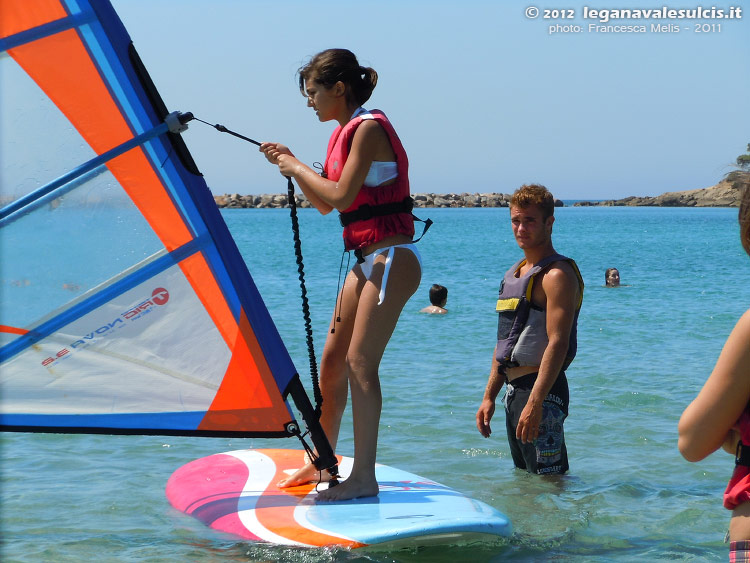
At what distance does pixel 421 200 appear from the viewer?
125 m

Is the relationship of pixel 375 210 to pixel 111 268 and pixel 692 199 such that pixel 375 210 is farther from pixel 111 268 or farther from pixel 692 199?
pixel 692 199

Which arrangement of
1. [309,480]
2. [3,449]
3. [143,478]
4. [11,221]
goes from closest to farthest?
1. [11,221]
2. [309,480]
3. [143,478]
4. [3,449]

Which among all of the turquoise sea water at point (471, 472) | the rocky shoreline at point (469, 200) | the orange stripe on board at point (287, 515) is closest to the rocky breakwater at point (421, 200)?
the rocky shoreline at point (469, 200)

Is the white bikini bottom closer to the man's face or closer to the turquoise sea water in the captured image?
the man's face

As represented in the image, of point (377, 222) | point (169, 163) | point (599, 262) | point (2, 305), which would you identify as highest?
point (169, 163)

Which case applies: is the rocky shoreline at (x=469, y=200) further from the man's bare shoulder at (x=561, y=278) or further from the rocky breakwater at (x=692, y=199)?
the man's bare shoulder at (x=561, y=278)

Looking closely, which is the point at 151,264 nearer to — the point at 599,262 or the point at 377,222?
the point at 377,222

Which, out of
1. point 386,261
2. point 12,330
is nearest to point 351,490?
point 386,261

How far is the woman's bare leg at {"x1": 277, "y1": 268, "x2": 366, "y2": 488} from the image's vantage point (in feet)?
14.4

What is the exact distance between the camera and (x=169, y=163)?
4109mm

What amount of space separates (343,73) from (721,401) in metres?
2.73

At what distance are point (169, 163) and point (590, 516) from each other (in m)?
2.83

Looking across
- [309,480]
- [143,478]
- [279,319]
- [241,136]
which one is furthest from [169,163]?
[279,319]

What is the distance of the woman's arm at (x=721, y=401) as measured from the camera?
1.93 metres
